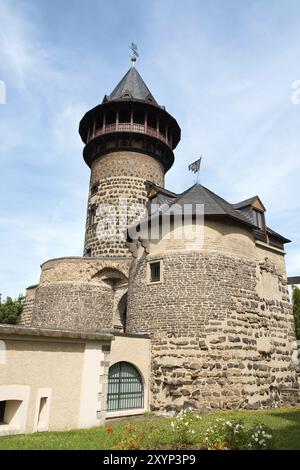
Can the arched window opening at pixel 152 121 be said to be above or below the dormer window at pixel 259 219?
above

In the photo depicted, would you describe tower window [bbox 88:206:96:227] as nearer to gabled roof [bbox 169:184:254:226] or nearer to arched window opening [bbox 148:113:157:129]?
arched window opening [bbox 148:113:157:129]

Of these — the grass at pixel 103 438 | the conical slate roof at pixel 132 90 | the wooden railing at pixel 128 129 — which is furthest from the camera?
the conical slate roof at pixel 132 90

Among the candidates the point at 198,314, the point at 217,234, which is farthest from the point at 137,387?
the point at 217,234

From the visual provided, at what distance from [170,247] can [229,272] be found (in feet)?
7.46

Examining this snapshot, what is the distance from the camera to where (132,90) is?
23750 mm

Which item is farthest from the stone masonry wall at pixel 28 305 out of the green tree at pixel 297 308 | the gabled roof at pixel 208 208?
the green tree at pixel 297 308

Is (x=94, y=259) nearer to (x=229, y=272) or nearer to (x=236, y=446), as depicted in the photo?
(x=229, y=272)

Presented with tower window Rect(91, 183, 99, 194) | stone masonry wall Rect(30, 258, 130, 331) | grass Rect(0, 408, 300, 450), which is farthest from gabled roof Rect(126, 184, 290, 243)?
tower window Rect(91, 183, 99, 194)

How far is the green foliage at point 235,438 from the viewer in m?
5.79

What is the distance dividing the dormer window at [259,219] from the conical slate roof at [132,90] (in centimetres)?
1131

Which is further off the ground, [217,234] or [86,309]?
[217,234]

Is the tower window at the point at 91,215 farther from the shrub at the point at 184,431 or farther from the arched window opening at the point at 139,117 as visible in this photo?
the shrub at the point at 184,431

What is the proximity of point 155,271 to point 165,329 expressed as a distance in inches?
87.7
